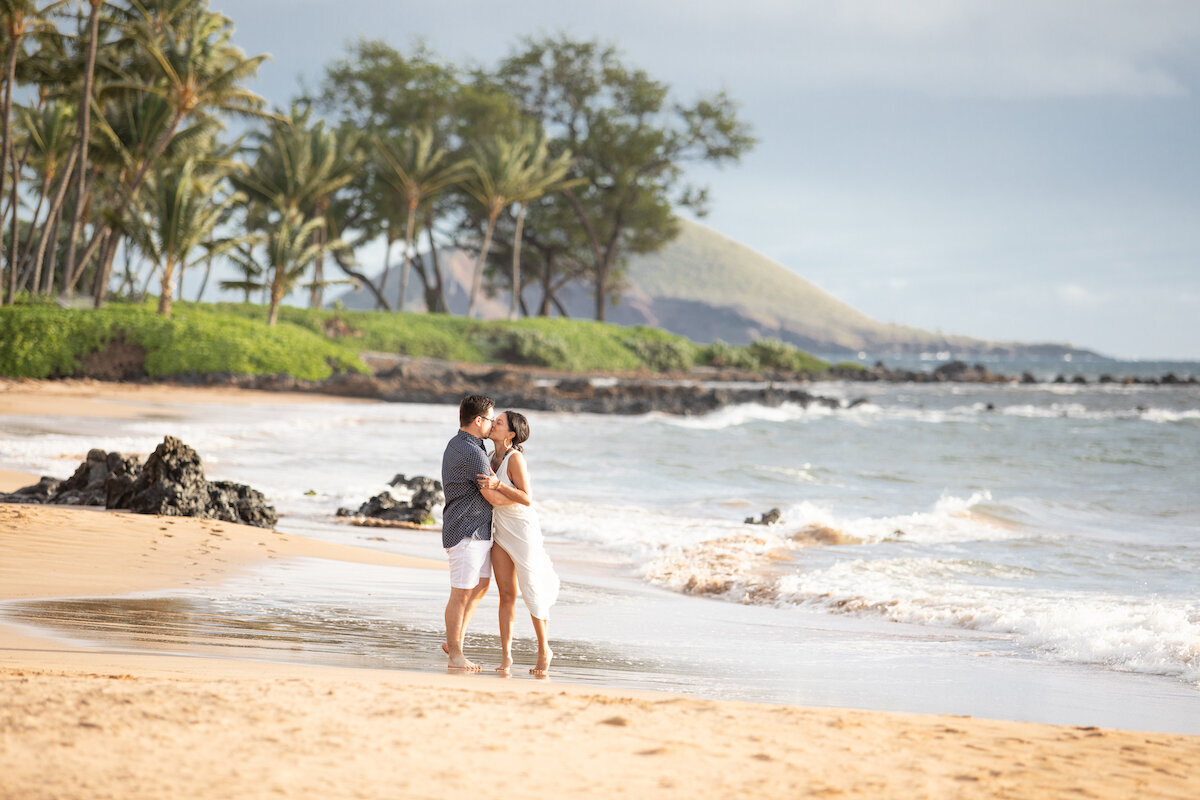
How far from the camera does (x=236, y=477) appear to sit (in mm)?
13062

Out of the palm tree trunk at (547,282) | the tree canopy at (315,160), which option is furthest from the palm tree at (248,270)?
the palm tree trunk at (547,282)

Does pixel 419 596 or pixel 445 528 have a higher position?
pixel 445 528

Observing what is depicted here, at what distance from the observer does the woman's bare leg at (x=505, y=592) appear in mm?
5445

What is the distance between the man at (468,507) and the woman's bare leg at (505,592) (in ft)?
0.23

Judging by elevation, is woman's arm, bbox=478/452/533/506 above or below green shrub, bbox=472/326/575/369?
below

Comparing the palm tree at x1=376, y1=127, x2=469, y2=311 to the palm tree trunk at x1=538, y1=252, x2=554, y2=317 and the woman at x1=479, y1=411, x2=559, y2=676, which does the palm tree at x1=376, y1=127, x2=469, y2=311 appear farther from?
the woman at x1=479, y1=411, x2=559, y2=676

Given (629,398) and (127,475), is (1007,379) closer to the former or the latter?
(629,398)

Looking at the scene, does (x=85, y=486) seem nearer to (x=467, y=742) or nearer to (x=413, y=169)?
(x=467, y=742)

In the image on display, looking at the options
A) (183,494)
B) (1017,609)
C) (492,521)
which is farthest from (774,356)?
(492,521)

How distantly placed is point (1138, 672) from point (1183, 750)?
6.75 feet

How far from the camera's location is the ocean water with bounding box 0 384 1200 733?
548cm

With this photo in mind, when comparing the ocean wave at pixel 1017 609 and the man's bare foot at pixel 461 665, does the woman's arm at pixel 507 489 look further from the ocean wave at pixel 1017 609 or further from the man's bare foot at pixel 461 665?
the ocean wave at pixel 1017 609

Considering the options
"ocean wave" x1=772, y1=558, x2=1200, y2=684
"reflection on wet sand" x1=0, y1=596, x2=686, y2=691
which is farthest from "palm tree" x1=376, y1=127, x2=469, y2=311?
"reflection on wet sand" x1=0, y1=596, x2=686, y2=691

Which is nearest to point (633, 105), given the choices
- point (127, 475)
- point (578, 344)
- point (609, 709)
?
point (578, 344)
